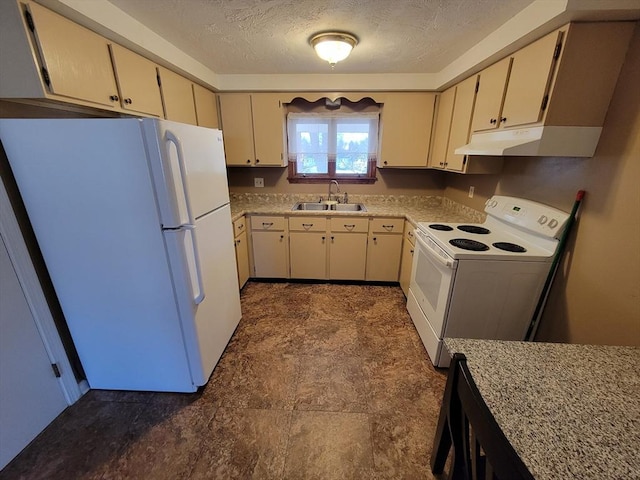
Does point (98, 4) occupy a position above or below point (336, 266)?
above

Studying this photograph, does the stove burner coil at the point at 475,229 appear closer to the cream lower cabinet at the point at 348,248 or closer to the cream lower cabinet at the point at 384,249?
the cream lower cabinet at the point at 384,249

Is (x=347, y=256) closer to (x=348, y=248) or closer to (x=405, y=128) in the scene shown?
(x=348, y=248)

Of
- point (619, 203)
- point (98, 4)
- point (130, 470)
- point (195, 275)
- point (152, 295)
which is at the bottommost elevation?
point (130, 470)

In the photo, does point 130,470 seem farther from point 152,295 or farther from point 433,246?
point 433,246

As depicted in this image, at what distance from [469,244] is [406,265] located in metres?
1.02

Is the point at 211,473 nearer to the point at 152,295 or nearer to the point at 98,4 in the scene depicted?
the point at 152,295

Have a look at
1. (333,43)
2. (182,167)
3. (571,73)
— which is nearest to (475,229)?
(571,73)

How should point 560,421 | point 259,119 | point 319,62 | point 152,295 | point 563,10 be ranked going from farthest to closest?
1. point 259,119
2. point 319,62
3. point 152,295
4. point 563,10
5. point 560,421

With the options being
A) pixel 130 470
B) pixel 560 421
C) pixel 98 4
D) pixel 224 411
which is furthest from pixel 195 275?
pixel 560 421

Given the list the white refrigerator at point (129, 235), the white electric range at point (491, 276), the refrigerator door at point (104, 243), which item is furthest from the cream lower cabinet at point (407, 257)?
the refrigerator door at point (104, 243)

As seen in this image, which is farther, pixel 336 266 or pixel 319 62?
pixel 336 266

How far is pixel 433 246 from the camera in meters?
1.95

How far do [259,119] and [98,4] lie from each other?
5.34 feet

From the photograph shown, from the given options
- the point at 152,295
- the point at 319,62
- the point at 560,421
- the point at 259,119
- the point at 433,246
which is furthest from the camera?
the point at 259,119
